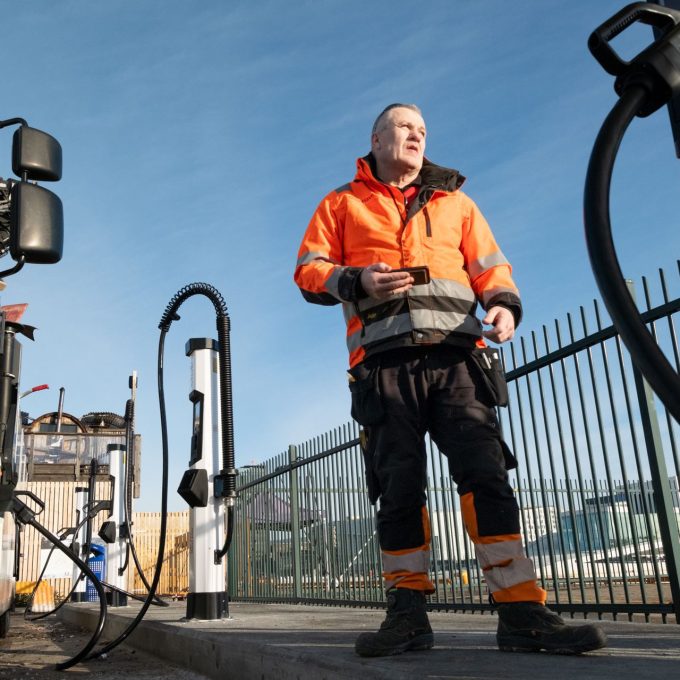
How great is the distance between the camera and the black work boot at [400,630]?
222 cm

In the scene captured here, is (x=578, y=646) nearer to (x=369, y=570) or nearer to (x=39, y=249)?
(x=39, y=249)

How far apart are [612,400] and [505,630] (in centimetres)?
242

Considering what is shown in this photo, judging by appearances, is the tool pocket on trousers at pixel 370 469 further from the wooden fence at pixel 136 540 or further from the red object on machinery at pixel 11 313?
the wooden fence at pixel 136 540

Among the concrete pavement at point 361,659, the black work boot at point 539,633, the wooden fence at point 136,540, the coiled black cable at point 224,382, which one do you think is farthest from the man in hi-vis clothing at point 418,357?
the wooden fence at point 136,540

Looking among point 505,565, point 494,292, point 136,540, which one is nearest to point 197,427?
point 494,292

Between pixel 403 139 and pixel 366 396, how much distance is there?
0.95m

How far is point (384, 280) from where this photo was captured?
2277 mm

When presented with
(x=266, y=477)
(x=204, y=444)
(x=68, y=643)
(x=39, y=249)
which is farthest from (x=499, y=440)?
(x=266, y=477)

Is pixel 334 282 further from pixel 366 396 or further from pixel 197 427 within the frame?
pixel 197 427

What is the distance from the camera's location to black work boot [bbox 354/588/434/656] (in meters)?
2.22

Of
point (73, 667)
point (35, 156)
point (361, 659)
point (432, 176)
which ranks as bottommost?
point (73, 667)

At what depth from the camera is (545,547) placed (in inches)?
195

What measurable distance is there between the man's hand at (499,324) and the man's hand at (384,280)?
30cm

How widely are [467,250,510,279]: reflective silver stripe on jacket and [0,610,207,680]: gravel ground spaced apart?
2.03m
